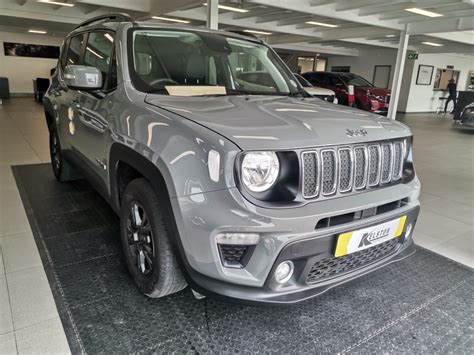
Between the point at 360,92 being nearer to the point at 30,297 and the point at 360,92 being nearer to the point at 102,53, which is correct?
the point at 102,53

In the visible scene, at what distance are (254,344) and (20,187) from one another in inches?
127

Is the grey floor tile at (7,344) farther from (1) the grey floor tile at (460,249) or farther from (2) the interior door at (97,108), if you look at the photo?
(1) the grey floor tile at (460,249)

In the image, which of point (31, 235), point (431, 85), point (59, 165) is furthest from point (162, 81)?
point (431, 85)

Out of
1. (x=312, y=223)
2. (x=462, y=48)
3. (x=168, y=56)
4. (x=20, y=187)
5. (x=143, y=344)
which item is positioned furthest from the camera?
(x=462, y=48)

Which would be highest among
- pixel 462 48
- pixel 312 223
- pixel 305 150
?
pixel 462 48

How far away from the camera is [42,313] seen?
186 centimetres

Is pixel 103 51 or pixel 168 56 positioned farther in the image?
pixel 103 51

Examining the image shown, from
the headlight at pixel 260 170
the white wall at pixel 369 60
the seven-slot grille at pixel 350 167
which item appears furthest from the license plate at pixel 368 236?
the white wall at pixel 369 60

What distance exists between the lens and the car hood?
1.47m

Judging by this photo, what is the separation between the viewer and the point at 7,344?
1654 mm

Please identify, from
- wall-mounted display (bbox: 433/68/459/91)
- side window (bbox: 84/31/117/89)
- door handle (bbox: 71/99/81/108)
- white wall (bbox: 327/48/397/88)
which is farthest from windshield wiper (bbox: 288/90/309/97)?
wall-mounted display (bbox: 433/68/459/91)

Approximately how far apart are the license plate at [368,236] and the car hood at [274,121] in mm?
409

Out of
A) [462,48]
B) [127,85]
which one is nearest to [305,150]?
[127,85]

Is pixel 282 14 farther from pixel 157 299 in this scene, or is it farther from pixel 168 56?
pixel 157 299
